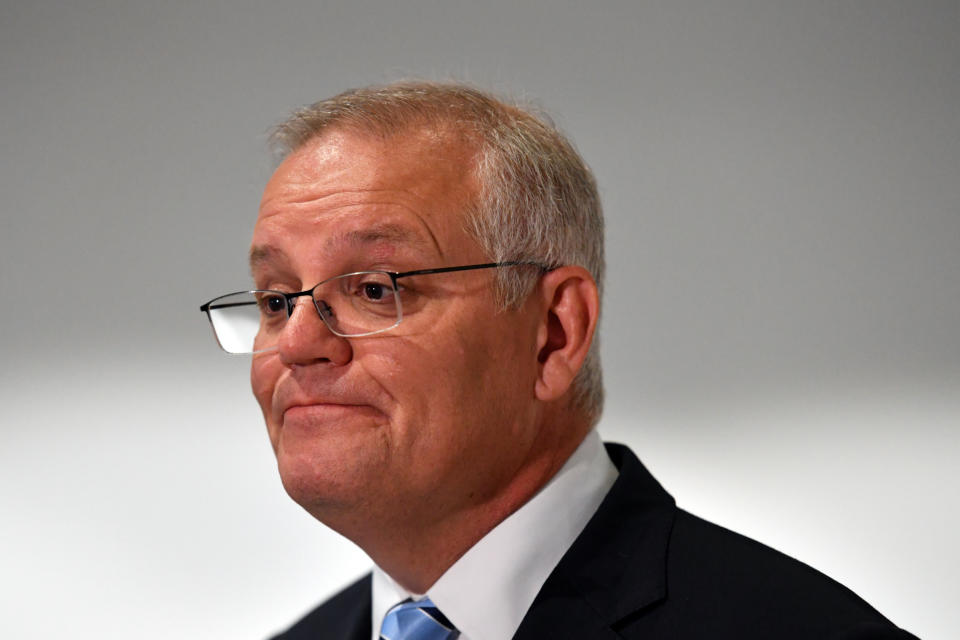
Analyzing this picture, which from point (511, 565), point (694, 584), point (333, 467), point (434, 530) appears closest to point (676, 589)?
point (694, 584)

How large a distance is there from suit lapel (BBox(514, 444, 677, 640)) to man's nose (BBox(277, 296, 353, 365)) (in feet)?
1.47

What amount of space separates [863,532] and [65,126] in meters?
2.52

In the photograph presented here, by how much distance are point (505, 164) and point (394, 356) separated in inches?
14.0

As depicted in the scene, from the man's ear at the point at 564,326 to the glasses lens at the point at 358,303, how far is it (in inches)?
9.9

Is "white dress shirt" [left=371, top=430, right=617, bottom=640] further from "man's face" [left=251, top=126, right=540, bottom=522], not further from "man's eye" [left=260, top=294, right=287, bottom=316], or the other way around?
"man's eye" [left=260, top=294, right=287, bottom=316]

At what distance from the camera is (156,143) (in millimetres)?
2789

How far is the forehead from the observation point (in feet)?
4.38

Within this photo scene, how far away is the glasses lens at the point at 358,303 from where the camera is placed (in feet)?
4.36

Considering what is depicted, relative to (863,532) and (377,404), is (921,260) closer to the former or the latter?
(863,532)

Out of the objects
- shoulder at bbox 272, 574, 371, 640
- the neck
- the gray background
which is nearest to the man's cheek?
the neck

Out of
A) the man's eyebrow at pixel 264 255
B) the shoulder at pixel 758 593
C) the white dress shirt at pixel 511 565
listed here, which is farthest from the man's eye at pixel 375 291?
the shoulder at pixel 758 593

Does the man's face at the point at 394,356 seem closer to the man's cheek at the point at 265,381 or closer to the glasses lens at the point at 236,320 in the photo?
the man's cheek at the point at 265,381

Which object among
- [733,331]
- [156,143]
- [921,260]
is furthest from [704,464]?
[156,143]

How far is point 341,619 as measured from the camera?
70.6 inches
